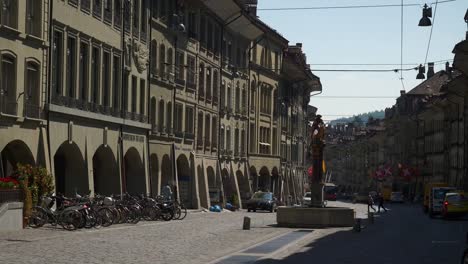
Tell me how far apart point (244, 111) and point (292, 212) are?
116 ft

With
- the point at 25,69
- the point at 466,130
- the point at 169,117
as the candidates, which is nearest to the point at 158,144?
the point at 169,117

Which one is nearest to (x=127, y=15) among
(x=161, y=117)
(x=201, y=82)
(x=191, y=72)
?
(x=161, y=117)

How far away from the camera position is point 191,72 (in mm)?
61406

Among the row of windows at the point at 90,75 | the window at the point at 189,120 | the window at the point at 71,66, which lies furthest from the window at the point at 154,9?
the window at the point at 71,66

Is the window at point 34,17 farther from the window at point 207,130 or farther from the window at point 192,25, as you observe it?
the window at point 207,130

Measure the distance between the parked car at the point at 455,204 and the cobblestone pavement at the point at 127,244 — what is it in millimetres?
22506

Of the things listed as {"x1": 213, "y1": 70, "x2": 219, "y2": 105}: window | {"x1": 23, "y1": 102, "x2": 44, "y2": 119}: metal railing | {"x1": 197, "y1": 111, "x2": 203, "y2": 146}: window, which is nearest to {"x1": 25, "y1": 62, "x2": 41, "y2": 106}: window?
{"x1": 23, "y1": 102, "x2": 44, "y2": 119}: metal railing

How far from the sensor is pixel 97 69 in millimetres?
44000

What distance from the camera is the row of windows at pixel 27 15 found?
33556 millimetres

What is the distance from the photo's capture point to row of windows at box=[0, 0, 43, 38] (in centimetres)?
3356

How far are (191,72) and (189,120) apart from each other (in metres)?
3.02

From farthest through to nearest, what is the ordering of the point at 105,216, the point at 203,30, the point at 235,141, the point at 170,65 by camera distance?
the point at 235,141
the point at 203,30
the point at 170,65
the point at 105,216

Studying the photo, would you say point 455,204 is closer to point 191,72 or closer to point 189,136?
point 189,136

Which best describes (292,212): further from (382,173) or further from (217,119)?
(382,173)
